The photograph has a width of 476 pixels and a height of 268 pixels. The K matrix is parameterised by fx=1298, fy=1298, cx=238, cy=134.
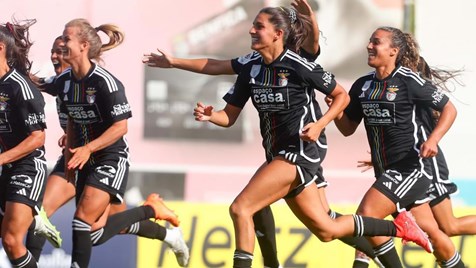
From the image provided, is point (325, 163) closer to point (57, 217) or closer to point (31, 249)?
point (57, 217)

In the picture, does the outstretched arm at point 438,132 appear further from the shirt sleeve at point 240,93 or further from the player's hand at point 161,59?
the player's hand at point 161,59

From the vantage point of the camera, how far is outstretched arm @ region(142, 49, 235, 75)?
9180mm

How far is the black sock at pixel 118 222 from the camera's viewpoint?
9.57 m

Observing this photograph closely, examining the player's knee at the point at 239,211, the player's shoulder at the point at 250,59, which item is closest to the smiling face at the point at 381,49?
the player's shoulder at the point at 250,59

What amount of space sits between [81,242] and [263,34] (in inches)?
76.5

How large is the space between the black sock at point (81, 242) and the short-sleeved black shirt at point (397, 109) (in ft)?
7.17

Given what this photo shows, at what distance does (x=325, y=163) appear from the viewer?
15523 mm

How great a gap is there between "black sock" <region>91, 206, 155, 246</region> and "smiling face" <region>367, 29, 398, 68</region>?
2.18 m

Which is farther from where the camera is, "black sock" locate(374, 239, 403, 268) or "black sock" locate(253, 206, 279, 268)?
"black sock" locate(374, 239, 403, 268)

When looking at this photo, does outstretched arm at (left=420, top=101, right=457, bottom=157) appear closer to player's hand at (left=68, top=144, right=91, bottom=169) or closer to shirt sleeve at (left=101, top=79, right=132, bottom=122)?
shirt sleeve at (left=101, top=79, right=132, bottom=122)

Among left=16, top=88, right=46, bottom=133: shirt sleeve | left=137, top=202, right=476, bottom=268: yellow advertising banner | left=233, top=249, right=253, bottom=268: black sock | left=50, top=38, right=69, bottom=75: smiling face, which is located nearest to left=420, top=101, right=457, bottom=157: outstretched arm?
left=233, top=249, right=253, bottom=268: black sock

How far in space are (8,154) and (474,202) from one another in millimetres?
7948

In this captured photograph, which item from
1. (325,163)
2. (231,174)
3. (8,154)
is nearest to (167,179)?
(231,174)

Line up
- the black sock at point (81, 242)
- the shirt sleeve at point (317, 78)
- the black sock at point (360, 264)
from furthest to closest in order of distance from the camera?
the black sock at point (360, 264) < the black sock at point (81, 242) < the shirt sleeve at point (317, 78)
